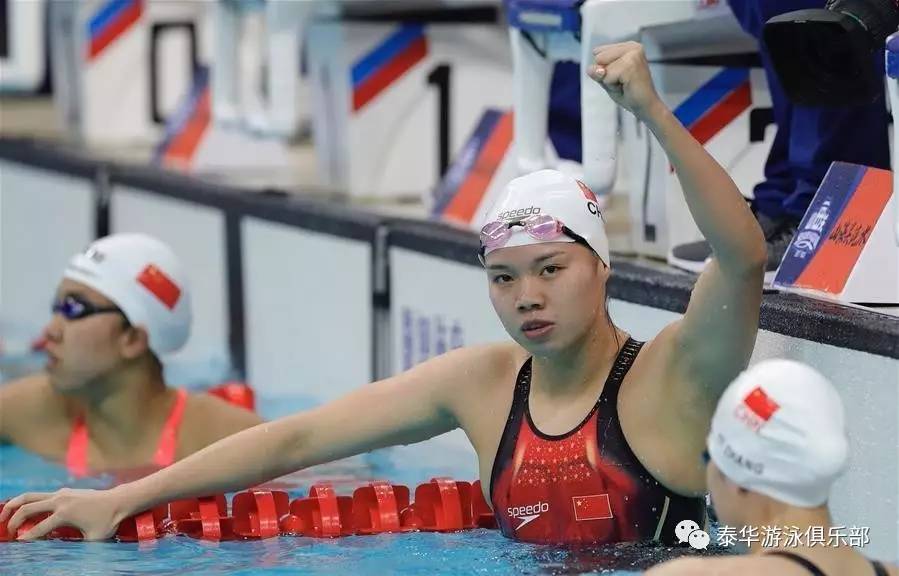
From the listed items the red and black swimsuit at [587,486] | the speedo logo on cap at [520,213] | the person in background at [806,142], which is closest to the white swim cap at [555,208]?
the speedo logo on cap at [520,213]

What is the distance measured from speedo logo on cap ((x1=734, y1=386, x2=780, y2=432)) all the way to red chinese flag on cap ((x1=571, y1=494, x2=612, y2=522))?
0.70 metres

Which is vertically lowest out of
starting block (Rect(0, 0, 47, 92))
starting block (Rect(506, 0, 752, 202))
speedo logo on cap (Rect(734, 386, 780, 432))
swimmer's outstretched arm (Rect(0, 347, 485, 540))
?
swimmer's outstretched arm (Rect(0, 347, 485, 540))

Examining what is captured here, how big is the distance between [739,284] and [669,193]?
162cm

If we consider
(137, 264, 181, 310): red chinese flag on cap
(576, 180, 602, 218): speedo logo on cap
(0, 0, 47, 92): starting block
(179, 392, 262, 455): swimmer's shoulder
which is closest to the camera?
(576, 180, 602, 218): speedo logo on cap

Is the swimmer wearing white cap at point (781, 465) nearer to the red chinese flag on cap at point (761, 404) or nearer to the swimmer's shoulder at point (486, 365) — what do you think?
the red chinese flag on cap at point (761, 404)

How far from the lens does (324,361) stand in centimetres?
580

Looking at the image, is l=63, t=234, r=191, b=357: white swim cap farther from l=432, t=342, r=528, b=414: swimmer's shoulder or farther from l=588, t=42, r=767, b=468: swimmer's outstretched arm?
l=588, t=42, r=767, b=468: swimmer's outstretched arm

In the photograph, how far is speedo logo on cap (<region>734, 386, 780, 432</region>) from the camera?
8.55ft

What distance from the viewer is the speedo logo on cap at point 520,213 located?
3297 millimetres

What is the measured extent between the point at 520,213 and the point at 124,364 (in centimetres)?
168

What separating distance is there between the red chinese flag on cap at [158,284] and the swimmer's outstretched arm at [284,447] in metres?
1.17

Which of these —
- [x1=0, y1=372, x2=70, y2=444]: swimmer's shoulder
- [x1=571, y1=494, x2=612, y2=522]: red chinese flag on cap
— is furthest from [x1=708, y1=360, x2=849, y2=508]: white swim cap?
[x1=0, y1=372, x2=70, y2=444]: swimmer's shoulder

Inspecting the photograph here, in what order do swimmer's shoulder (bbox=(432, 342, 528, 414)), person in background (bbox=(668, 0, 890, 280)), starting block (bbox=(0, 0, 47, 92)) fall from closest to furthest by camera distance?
swimmer's shoulder (bbox=(432, 342, 528, 414)) < person in background (bbox=(668, 0, 890, 280)) < starting block (bbox=(0, 0, 47, 92))

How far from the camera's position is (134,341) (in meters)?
4.67
